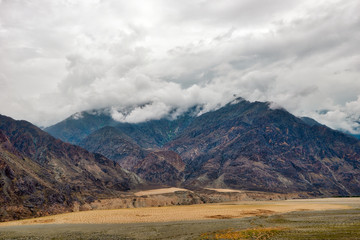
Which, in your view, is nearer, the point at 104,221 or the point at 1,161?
the point at 104,221

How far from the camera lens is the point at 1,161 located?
13825 cm

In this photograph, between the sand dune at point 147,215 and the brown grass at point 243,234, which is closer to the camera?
the brown grass at point 243,234

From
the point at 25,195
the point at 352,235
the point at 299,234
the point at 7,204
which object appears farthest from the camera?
the point at 25,195

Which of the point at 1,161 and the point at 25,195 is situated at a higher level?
the point at 1,161

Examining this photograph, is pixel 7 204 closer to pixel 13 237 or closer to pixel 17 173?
pixel 17 173

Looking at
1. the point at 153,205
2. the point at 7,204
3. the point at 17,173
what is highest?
the point at 17,173

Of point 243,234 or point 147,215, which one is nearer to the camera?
point 243,234

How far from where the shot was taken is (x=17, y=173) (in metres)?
145

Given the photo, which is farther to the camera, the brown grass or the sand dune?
the sand dune

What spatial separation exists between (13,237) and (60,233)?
10775mm

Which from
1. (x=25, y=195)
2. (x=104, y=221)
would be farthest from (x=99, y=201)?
(x=104, y=221)

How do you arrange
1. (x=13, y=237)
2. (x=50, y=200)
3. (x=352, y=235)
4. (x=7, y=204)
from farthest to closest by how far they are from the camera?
(x=50, y=200) < (x=7, y=204) < (x=13, y=237) < (x=352, y=235)

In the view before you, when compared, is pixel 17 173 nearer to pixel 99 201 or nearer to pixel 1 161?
pixel 1 161

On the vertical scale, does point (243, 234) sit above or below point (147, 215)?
above
